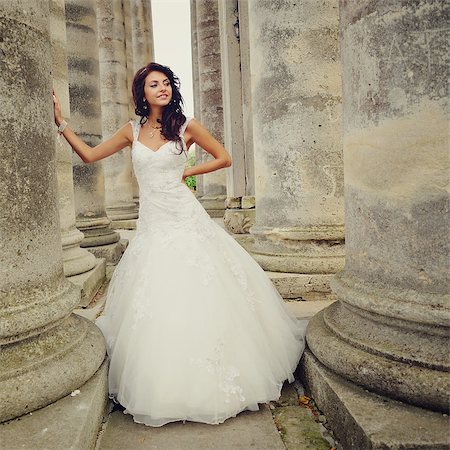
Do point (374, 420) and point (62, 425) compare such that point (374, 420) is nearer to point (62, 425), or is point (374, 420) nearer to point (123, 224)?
point (62, 425)

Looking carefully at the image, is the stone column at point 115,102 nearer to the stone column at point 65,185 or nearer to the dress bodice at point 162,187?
the stone column at point 65,185

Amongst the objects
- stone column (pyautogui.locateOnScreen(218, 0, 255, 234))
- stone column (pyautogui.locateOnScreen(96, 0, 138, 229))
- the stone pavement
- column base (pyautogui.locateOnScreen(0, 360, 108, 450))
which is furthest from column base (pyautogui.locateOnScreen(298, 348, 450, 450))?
stone column (pyautogui.locateOnScreen(96, 0, 138, 229))

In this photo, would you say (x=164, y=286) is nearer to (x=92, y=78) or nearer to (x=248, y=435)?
(x=248, y=435)

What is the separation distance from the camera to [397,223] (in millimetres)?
2496

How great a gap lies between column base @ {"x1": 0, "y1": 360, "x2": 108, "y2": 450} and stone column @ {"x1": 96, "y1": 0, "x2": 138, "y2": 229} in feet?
36.7

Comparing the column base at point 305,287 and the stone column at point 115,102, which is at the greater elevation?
the stone column at point 115,102

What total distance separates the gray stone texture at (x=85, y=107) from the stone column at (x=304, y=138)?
3377mm

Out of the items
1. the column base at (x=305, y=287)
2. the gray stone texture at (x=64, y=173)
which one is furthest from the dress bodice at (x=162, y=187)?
the gray stone texture at (x=64, y=173)

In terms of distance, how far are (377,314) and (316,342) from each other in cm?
54

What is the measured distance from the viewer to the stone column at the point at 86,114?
24.8 feet

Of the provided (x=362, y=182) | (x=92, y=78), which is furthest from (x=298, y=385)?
(x=92, y=78)

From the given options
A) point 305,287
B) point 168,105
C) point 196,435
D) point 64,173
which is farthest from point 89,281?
point 196,435

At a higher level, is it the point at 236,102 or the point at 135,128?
the point at 236,102

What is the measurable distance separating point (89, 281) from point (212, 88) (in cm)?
1041
